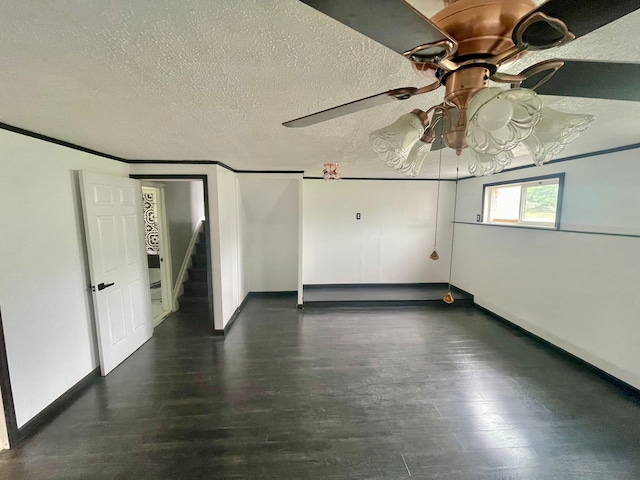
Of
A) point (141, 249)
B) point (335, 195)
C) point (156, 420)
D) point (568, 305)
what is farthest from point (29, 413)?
point (568, 305)

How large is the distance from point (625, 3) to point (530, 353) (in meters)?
3.49

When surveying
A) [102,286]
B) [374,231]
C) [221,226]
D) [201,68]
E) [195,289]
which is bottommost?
[195,289]

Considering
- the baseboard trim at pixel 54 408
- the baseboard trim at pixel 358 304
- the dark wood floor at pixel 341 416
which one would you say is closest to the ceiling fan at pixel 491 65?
the dark wood floor at pixel 341 416

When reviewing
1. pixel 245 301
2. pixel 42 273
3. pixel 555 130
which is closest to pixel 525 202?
pixel 555 130

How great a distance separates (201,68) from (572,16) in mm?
1083

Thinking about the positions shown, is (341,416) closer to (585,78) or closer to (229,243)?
(585,78)

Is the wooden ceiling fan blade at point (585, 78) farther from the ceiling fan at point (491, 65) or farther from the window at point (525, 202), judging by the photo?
the window at point (525, 202)

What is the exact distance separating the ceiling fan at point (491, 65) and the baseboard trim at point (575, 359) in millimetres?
2779

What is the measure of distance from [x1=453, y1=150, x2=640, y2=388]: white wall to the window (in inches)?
4.1

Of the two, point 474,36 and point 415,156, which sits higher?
point 474,36

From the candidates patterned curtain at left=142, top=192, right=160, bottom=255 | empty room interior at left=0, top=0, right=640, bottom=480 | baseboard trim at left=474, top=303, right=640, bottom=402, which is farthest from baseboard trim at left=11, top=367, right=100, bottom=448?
baseboard trim at left=474, top=303, right=640, bottom=402

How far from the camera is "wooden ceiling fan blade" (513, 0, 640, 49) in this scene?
450 mm

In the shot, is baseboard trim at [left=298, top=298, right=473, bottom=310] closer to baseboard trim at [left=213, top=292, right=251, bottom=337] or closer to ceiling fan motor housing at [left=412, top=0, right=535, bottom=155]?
baseboard trim at [left=213, top=292, right=251, bottom=337]

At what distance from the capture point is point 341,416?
2014 mm
